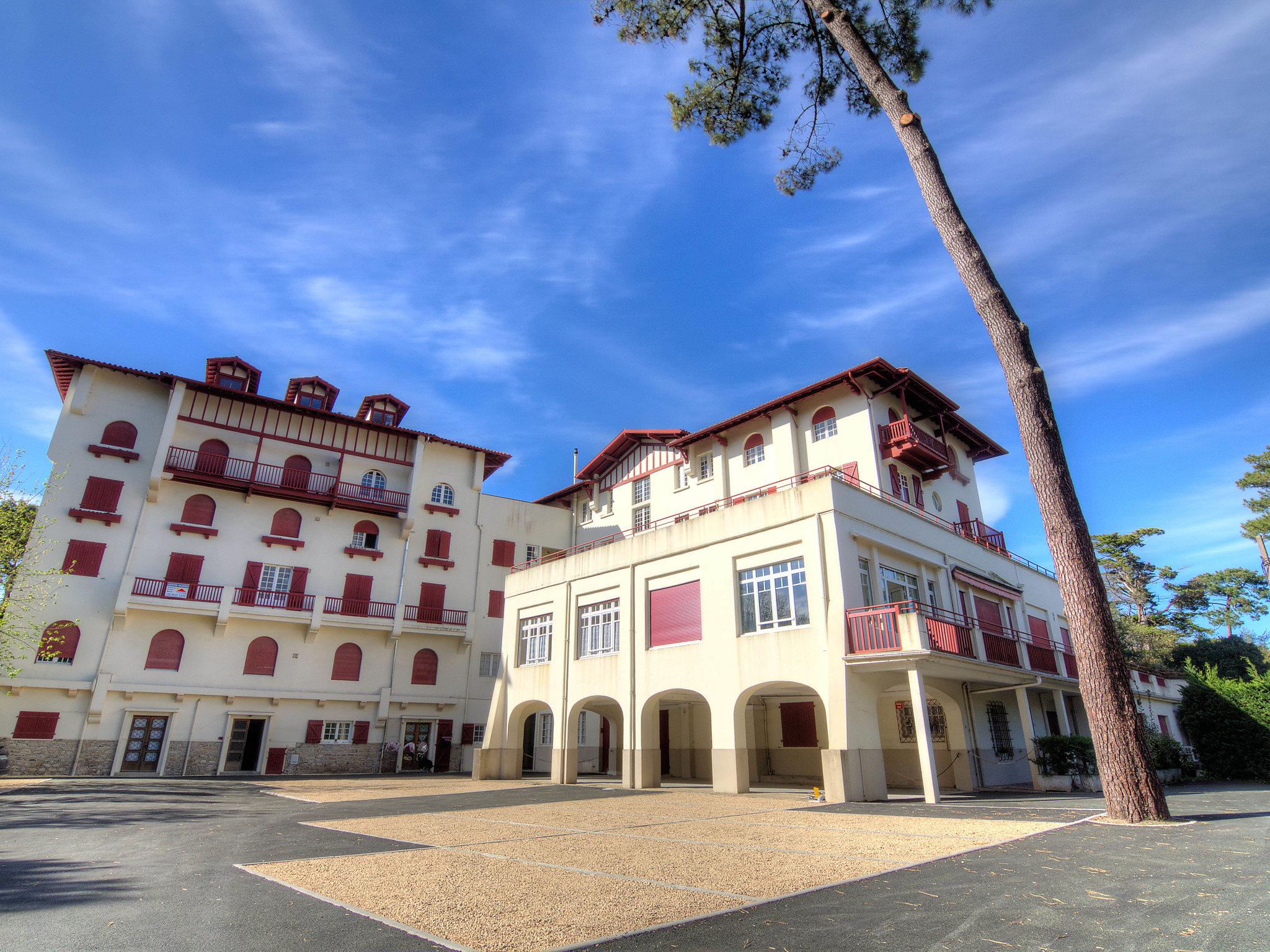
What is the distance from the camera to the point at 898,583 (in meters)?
18.2

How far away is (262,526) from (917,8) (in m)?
29.5

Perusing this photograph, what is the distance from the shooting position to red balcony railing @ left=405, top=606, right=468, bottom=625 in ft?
100

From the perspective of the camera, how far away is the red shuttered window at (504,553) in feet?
112

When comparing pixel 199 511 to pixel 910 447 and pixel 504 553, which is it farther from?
pixel 910 447

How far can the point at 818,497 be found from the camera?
54.2 feet

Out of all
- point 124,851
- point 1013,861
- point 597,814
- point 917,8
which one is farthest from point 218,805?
point 917,8

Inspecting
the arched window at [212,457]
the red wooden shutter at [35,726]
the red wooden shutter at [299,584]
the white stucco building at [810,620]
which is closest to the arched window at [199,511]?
the arched window at [212,457]

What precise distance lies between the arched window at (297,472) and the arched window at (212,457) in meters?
2.33

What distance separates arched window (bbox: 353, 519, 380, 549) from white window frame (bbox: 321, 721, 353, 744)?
25.3ft

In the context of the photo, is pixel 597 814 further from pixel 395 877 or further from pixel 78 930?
pixel 78 930

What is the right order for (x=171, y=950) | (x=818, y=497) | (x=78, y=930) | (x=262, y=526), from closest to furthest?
(x=171, y=950), (x=78, y=930), (x=818, y=497), (x=262, y=526)

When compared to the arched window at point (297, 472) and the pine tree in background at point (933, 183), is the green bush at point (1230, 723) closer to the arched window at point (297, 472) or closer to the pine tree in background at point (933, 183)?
the pine tree in background at point (933, 183)

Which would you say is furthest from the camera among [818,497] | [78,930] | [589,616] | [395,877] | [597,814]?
[589,616]

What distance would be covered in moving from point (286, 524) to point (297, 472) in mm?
2385
